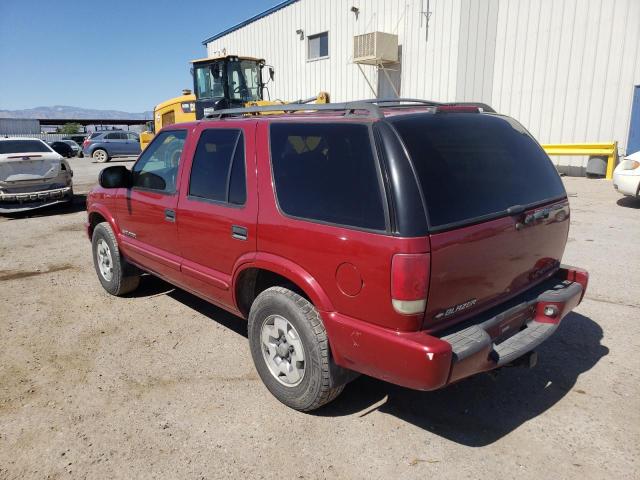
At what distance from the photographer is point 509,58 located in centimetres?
1529

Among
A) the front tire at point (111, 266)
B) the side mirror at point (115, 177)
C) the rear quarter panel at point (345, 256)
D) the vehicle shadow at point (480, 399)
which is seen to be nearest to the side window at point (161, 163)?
the side mirror at point (115, 177)

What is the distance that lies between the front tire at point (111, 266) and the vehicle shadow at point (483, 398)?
9.31 feet

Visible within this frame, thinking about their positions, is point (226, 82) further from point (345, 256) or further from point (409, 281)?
point (409, 281)

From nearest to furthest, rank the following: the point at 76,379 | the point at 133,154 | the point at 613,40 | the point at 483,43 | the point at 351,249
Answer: the point at 351,249 < the point at 76,379 < the point at 613,40 < the point at 483,43 < the point at 133,154

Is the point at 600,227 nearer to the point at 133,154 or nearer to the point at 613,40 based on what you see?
the point at 613,40

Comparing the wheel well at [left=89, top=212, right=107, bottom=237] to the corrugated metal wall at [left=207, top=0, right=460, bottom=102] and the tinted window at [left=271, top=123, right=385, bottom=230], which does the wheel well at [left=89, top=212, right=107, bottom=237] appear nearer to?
the tinted window at [left=271, top=123, right=385, bottom=230]

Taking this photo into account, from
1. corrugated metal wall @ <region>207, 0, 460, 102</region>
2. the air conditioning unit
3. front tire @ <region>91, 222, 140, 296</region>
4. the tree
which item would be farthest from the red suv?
the tree

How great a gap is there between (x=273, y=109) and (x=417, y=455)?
2.48 metres

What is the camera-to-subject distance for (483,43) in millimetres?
15648

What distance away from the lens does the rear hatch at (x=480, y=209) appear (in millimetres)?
2420

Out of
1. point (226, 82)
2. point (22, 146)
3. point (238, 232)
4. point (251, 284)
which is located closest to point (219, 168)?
point (238, 232)

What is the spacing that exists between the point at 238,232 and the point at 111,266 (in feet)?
8.27

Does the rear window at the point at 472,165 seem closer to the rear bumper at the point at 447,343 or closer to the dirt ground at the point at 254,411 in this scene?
the rear bumper at the point at 447,343

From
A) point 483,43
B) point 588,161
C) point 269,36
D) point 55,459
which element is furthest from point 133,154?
point 55,459
